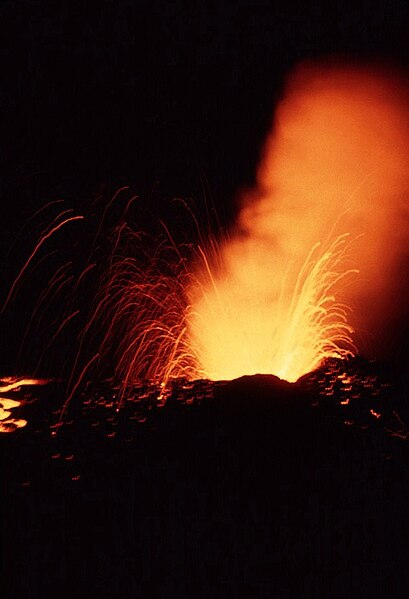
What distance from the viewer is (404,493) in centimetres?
337

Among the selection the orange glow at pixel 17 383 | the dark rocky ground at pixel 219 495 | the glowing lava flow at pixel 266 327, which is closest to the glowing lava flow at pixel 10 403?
the orange glow at pixel 17 383

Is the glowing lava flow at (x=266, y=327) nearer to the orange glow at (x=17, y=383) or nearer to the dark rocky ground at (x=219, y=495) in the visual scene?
the dark rocky ground at (x=219, y=495)

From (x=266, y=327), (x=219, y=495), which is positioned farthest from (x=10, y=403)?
(x=266, y=327)

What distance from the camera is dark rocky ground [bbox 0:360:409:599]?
2920 mm

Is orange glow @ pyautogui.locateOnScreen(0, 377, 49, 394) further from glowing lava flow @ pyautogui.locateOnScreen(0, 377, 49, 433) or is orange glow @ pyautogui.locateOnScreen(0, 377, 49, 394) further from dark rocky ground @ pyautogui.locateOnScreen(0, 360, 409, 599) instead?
dark rocky ground @ pyautogui.locateOnScreen(0, 360, 409, 599)

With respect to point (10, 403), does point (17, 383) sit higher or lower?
higher

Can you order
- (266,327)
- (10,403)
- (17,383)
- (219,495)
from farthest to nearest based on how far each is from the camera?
(266,327), (17,383), (10,403), (219,495)

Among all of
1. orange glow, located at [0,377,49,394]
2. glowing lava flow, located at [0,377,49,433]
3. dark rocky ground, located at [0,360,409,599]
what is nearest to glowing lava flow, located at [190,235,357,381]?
dark rocky ground, located at [0,360,409,599]

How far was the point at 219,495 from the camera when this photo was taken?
3486mm

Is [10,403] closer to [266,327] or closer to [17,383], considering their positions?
[17,383]

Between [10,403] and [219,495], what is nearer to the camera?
[219,495]

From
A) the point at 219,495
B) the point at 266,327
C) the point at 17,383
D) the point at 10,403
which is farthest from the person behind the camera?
the point at 266,327

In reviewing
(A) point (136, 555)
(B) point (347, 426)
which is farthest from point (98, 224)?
(A) point (136, 555)

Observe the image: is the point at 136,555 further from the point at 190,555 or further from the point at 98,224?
the point at 98,224
